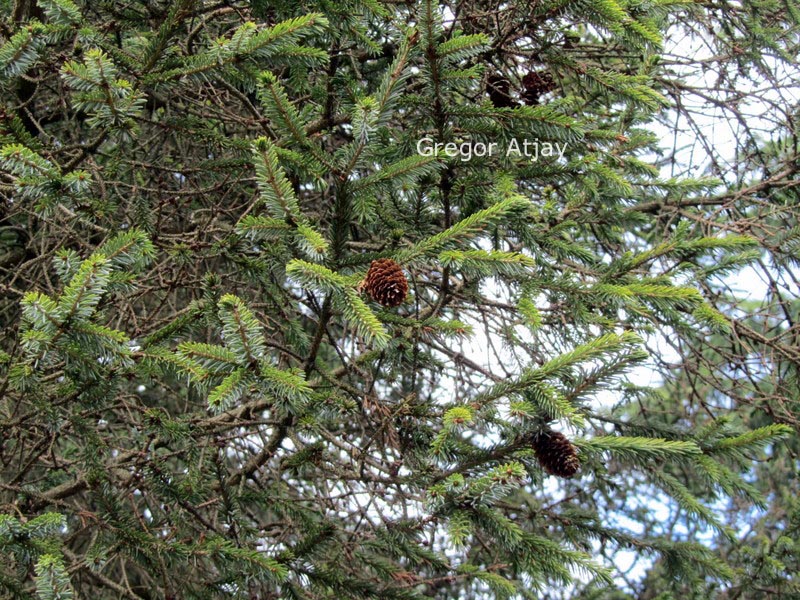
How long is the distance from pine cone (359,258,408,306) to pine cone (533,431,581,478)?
1.99 ft

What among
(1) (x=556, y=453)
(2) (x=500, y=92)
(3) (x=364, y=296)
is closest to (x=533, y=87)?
(2) (x=500, y=92)

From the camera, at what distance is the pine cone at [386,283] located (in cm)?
218

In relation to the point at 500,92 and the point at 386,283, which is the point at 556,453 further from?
the point at 500,92

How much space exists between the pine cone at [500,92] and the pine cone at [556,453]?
1322 millimetres

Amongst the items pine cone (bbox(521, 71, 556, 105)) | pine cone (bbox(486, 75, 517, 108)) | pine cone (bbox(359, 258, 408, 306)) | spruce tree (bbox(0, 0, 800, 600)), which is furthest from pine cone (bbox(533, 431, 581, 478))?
pine cone (bbox(521, 71, 556, 105))

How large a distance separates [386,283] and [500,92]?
1.16m

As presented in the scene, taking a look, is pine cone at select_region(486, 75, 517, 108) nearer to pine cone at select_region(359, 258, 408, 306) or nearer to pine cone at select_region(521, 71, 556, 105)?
pine cone at select_region(521, 71, 556, 105)

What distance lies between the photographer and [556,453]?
2.29m

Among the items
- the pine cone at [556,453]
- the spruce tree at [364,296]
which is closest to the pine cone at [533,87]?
the spruce tree at [364,296]

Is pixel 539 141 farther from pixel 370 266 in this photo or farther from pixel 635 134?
pixel 370 266

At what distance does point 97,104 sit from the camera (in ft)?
7.70

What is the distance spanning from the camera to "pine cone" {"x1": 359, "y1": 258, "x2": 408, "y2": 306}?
85.7 inches

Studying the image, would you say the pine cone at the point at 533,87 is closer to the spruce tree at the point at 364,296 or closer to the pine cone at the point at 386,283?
the spruce tree at the point at 364,296

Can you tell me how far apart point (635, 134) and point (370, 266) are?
4.82ft
